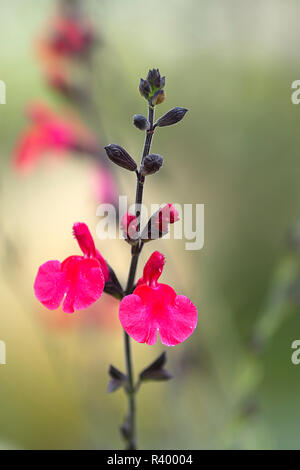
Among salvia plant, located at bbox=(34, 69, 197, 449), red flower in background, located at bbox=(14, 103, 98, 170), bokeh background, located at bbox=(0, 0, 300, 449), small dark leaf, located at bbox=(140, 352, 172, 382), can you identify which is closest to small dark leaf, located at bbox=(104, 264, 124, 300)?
salvia plant, located at bbox=(34, 69, 197, 449)

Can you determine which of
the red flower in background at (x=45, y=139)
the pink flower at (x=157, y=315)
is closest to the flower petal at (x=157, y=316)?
the pink flower at (x=157, y=315)

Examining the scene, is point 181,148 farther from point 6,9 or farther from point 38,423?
point 38,423

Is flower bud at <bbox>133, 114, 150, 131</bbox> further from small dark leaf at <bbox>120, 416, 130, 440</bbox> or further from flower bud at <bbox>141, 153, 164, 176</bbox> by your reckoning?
small dark leaf at <bbox>120, 416, 130, 440</bbox>

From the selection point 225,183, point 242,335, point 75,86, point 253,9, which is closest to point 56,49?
point 75,86

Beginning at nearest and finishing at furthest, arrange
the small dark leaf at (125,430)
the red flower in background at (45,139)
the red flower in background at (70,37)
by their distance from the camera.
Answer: the small dark leaf at (125,430)
the red flower in background at (70,37)
the red flower in background at (45,139)

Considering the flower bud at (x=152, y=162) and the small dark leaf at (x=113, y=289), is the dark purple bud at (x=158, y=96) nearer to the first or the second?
the flower bud at (x=152, y=162)
